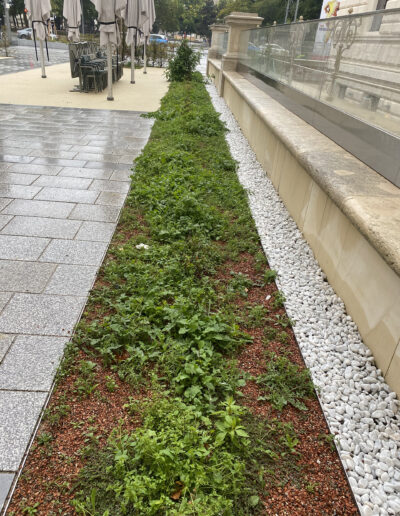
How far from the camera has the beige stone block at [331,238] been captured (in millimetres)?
3550

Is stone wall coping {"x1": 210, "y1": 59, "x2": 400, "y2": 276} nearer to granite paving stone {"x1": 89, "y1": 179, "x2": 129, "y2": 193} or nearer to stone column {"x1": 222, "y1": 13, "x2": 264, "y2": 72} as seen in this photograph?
granite paving stone {"x1": 89, "y1": 179, "x2": 129, "y2": 193}

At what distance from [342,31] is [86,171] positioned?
407 cm

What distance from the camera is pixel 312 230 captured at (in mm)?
4309

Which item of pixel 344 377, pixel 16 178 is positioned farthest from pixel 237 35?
pixel 344 377

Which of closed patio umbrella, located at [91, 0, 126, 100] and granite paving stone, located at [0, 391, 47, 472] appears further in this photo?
closed patio umbrella, located at [91, 0, 126, 100]

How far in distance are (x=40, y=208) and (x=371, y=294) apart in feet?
12.7

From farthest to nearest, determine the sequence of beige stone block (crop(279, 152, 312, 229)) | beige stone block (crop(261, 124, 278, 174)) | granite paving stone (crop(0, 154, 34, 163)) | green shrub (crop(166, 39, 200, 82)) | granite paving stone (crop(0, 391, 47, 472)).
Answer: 1. green shrub (crop(166, 39, 200, 82))
2. granite paving stone (crop(0, 154, 34, 163))
3. beige stone block (crop(261, 124, 278, 174))
4. beige stone block (crop(279, 152, 312, 229))
5. granite paving stone (crop(0, 391, 47, 472))

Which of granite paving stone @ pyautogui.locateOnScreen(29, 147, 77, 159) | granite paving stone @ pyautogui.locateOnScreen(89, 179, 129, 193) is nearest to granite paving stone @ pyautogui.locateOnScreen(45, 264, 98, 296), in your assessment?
granite paving stone @ pyautogui.locateOnScreen(89, 179, 129, 193)

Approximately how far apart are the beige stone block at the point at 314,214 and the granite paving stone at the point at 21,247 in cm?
278

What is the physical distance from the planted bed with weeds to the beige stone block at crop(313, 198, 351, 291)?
1.77 ft

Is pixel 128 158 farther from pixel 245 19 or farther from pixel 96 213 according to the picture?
pixel 245 19

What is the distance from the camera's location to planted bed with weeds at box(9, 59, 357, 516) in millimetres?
1975

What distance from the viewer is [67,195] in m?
5.40

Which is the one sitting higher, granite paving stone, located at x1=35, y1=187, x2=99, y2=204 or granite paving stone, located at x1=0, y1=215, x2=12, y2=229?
granite paving stone, located at x1=0, y1=215, x2=12, y2=229
